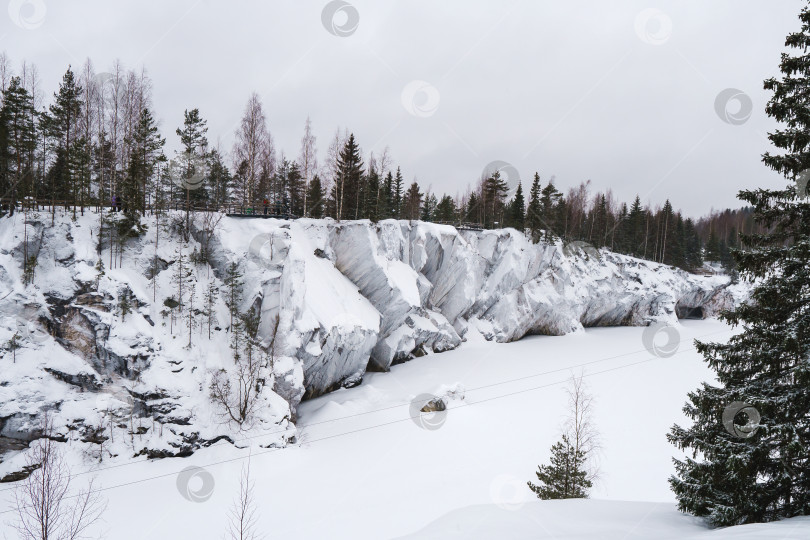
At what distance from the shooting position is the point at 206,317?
20516 mm

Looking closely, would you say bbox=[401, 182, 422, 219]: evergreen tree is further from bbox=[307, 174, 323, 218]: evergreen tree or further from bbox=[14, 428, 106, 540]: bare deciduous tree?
bbox=[14, 428, 106, 540]: bare deciduous tree

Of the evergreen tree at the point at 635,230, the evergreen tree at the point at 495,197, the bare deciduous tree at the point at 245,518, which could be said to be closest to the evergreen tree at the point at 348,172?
the evergreen tree at the point at 495,197

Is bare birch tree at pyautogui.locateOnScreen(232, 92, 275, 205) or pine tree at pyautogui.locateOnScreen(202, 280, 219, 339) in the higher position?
bare birch tree at pyautogui.locateOnScreen(232, 92, 275, 205)

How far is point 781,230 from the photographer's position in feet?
22.0

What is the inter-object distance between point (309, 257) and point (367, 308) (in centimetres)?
536

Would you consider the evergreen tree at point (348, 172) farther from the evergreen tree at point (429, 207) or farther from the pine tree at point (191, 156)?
the evergreen tree at point (429, 207)

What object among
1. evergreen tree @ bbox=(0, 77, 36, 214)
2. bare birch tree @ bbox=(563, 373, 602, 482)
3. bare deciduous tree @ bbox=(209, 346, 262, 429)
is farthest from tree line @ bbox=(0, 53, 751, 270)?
bare birch tree @ bbox=(563, 373, 602, 482)

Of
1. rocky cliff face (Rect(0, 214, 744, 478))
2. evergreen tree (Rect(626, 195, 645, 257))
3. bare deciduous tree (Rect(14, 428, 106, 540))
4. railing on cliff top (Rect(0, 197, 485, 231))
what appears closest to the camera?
bare deciduous tree (Rect(14, 428, 106, 540))

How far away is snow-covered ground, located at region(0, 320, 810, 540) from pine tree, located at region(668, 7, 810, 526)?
967mm

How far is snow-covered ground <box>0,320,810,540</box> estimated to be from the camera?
745cm

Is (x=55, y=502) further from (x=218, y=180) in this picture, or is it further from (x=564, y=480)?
(x=218, y=180)

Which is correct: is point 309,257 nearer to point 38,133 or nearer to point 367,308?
point 367,308

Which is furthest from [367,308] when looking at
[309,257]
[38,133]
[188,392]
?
[38,133]

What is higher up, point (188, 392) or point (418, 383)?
point (188, 392)
